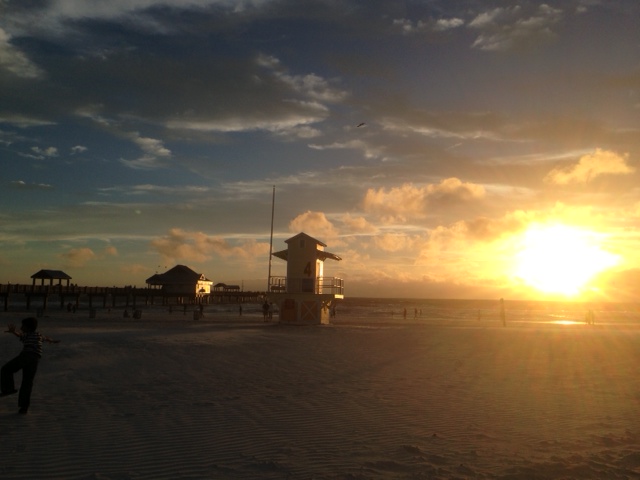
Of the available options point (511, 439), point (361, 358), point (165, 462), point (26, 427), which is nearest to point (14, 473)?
point (165, 462)

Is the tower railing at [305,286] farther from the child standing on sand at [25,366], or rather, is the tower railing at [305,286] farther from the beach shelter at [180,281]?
the beach shelter at [180,281]

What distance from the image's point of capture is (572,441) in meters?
8.48

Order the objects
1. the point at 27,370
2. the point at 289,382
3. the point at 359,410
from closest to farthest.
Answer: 1. the point at 27,370
2. the point at 359,410
3. the point at 289,382

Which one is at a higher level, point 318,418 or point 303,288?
point 303,288

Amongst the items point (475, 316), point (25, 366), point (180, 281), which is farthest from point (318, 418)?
point (180, 281)

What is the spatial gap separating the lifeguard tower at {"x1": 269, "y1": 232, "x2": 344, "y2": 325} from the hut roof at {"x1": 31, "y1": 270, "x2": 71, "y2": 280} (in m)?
43.4

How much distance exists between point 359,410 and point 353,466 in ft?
11.2

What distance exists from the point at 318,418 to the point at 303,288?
98.7ft

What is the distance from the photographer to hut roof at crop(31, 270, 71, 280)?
69.6 meters

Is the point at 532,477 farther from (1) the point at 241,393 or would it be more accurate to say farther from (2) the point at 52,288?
(2) the point at 52,288

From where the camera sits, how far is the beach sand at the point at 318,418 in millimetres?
7027

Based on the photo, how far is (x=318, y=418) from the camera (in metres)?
9.70

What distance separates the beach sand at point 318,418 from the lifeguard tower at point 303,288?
20866 mm

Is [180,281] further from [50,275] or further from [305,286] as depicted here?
[305,286]
